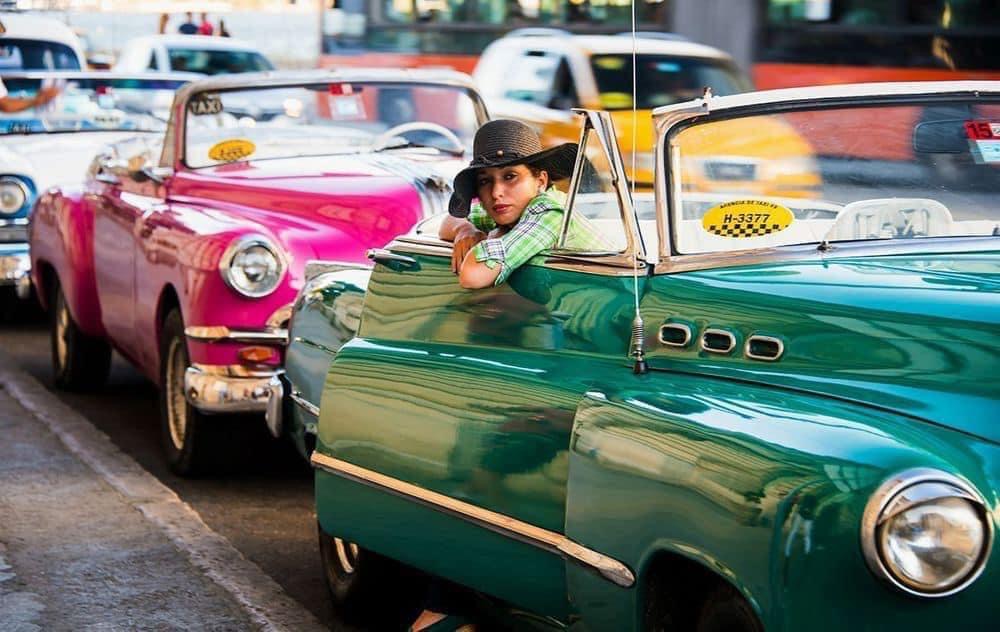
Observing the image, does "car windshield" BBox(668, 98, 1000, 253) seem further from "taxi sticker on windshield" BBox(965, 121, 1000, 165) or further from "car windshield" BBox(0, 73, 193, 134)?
"car windshield" BBox(0, 73, 193, 134)

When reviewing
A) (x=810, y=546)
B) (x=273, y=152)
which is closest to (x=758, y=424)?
(x=810, y=546)

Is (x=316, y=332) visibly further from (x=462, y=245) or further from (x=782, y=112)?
(x=782, y=112)

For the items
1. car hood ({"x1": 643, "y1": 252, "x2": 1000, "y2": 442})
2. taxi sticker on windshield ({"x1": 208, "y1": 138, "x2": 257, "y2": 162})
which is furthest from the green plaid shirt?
taxi sticker on windshield ({"x1": 208, "y1": 138, "x2": 257, "y2": 162})

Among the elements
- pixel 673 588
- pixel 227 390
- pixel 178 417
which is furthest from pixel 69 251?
pixel 673 588

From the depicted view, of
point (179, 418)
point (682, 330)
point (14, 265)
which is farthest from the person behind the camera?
point (14, 265)

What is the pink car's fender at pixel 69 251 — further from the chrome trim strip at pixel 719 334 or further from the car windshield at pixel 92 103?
the chrome trim strip at pixel 719 334

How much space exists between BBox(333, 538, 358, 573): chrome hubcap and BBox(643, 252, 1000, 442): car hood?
5.11 ft

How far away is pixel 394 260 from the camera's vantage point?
505cm

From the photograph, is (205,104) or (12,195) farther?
(12,195)

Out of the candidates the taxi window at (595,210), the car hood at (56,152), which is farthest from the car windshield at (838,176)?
the car hood at (56,152)

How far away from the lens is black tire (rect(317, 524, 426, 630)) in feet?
17.0

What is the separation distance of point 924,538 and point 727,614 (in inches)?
19.5

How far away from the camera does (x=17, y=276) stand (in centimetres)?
1182

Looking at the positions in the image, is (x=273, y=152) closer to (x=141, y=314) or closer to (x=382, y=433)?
(x=141, y=314)
